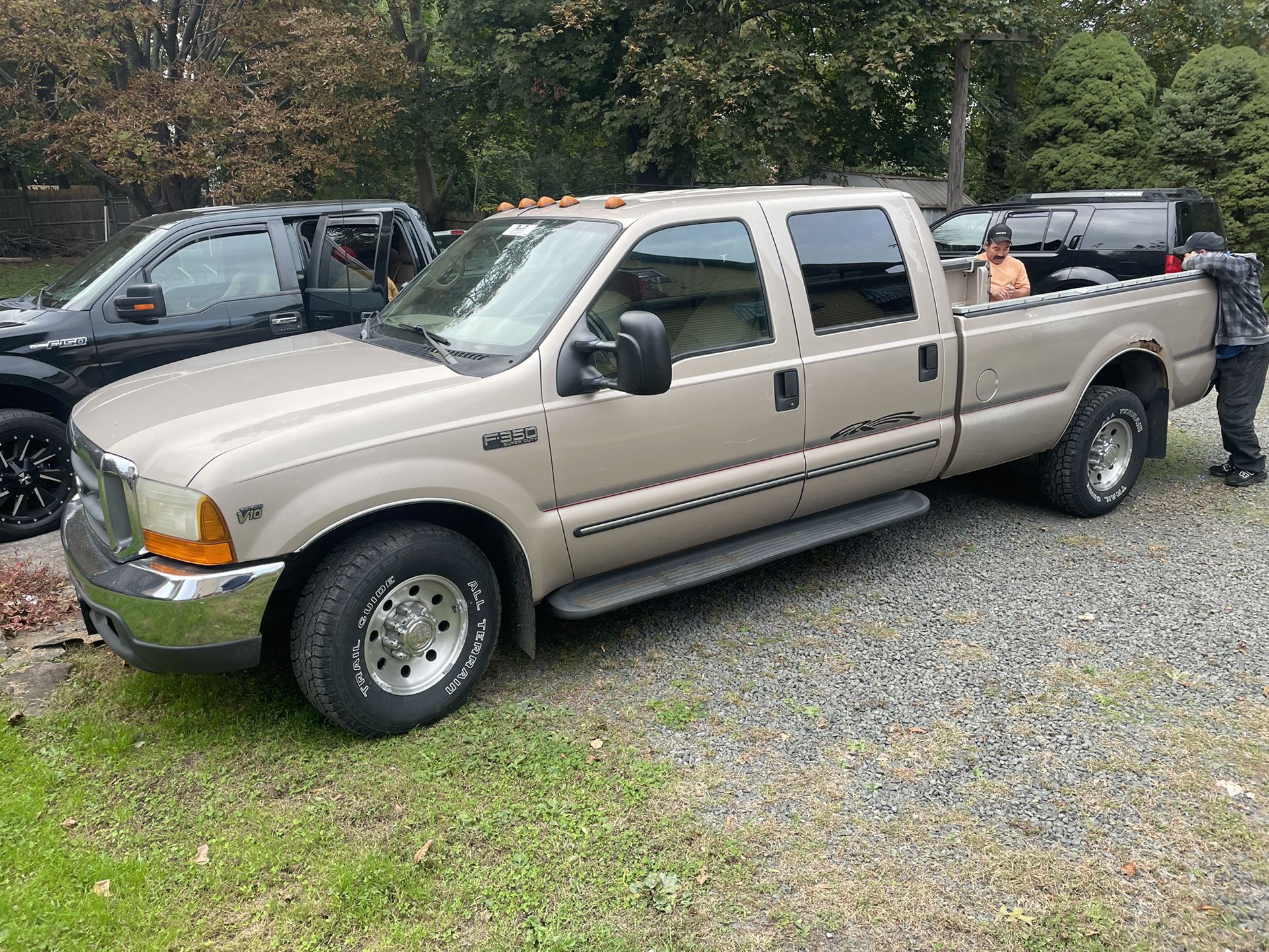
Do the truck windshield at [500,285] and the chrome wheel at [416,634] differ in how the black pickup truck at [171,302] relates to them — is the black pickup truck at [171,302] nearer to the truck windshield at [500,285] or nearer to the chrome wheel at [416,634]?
the truck windshield at [500,285]

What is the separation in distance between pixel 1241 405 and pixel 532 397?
18.0 feet

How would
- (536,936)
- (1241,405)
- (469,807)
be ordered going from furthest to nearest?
(1241,405) → (469,807) → (536,936)

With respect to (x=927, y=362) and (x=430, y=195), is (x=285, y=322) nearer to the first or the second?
(x=927, y=362)

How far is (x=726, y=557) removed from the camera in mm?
4570

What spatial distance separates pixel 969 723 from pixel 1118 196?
8.38m

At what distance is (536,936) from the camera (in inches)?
112

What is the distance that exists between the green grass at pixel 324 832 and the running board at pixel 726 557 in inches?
19.3

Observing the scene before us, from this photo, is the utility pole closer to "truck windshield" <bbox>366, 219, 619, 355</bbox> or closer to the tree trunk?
the tree trunk

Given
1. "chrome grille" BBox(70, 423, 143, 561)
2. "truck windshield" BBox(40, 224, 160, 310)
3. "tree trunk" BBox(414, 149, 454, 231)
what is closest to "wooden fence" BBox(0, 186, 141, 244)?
"tree trunk" BBox(414, 149, 454, 231)

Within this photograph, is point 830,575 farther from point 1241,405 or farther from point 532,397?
point 1241,405

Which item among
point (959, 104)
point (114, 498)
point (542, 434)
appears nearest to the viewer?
point (114, 498)

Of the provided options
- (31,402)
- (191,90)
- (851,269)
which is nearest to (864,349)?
(851,269)

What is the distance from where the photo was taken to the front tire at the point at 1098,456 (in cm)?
597

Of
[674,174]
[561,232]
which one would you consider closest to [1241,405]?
[561,232]
